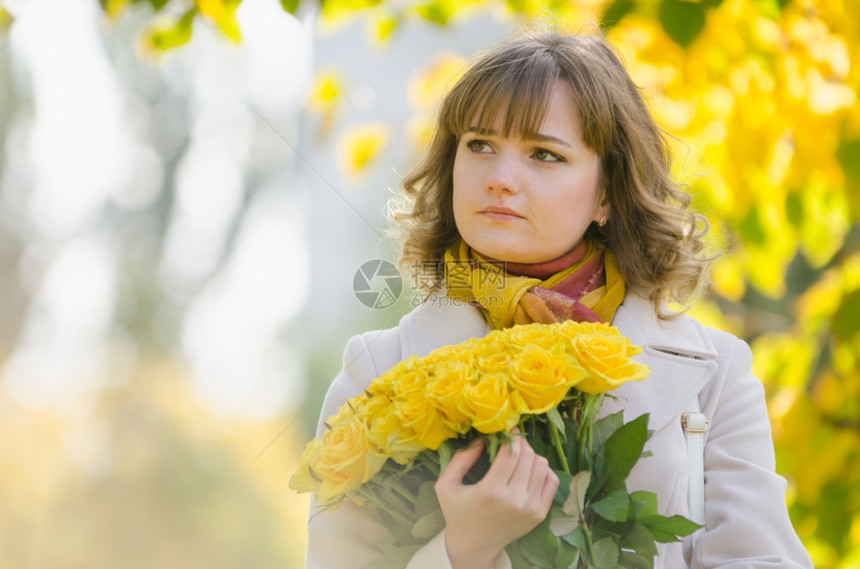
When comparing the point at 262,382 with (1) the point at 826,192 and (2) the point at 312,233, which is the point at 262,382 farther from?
(1) the point at 826,192

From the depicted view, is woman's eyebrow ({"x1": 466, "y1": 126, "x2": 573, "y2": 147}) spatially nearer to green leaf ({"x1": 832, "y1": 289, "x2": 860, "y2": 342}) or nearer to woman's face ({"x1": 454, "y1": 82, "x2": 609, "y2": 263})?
woman's face ({"x1": 454, "y1": 82, "x2": 609, "y2": 263})

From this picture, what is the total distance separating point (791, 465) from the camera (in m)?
2.22

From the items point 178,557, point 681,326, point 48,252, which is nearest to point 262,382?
point 681,326

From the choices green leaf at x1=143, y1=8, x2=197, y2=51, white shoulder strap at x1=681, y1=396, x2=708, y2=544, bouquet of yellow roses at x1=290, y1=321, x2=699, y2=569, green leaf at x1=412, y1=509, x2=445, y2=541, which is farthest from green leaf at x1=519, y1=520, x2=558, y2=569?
green leaf at x1=143, y1=8, x2=197, y2=51

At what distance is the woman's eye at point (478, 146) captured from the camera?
1348 millimetres

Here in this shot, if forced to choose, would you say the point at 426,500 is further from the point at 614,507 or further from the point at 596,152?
the point at 596,152

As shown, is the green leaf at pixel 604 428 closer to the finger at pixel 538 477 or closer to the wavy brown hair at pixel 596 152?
the finger at pixel 538 477

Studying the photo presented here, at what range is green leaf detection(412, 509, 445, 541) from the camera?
1088 mm

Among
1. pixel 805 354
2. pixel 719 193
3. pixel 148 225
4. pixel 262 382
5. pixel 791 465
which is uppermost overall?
pixel 719 193

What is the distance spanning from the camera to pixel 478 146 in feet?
4.46

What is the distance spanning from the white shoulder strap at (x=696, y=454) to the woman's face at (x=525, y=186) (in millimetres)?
313

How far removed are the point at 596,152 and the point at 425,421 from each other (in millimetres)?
582

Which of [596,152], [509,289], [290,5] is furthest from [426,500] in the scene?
[290,5]

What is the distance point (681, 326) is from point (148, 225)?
14.1 feet
